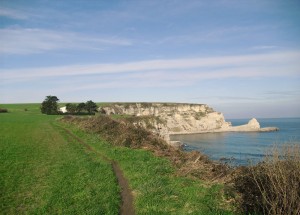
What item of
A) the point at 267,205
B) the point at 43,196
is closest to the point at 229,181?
the point at 267,205

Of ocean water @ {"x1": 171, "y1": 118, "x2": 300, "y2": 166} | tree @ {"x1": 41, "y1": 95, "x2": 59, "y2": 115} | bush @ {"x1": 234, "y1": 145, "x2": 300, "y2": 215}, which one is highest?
tree @ {"x1": 41, "y1": 95, "x2": 59, "y2": 115}

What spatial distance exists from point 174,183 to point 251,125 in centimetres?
15759

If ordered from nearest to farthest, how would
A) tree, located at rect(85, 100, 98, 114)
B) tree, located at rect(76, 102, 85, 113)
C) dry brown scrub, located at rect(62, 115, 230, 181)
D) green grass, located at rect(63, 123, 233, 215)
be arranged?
green grass, located at rect(63, 123, 233, 215)
dry brown scrub, located at rect(62, 115, 230, 181)
tree, located at rect(76, 102, 85, 113)
tree, located at rect(85, 100, 98, 114)

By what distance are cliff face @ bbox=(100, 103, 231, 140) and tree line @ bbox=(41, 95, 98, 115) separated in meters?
45.1

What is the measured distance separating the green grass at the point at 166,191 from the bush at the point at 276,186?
2.84 feet

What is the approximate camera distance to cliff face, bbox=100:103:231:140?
13950 centimetres

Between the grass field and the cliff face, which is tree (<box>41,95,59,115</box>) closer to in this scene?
the cliff face

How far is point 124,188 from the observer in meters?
12.2

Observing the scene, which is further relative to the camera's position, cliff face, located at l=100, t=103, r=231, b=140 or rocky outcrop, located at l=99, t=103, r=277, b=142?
cliff face, located at l=100, t=103, r=231, b=140

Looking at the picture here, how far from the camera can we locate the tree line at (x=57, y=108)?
79312 mm

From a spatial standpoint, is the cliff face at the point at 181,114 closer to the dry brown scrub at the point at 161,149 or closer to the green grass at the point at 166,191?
the dry brown scrub at the point at 161,149

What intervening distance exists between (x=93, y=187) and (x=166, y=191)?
3.08 m

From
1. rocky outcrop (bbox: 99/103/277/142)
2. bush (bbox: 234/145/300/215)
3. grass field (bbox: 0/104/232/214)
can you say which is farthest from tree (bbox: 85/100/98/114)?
bush (bbox: 234/145/300/215)

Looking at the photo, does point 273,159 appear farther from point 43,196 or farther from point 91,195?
point 43,196
